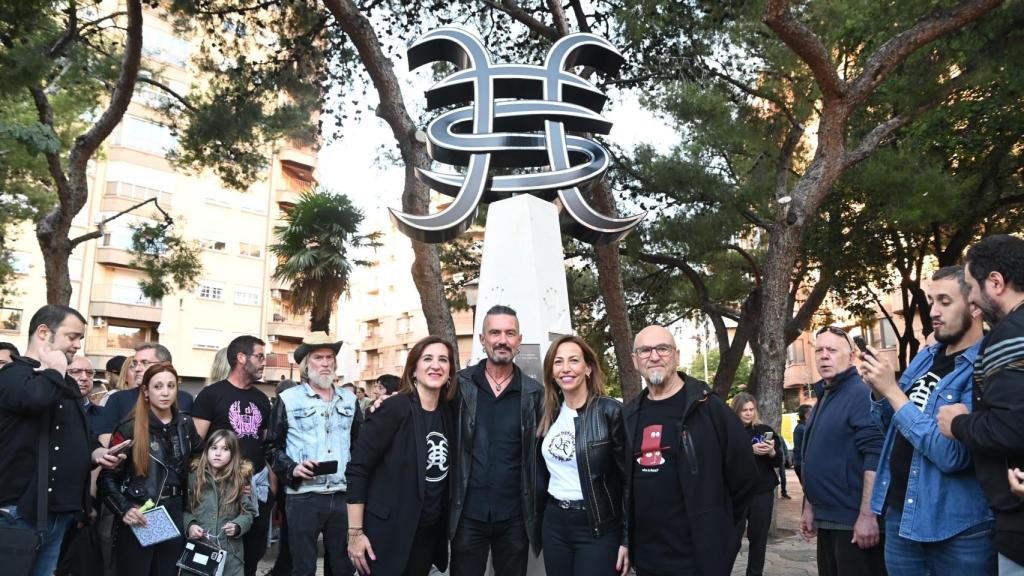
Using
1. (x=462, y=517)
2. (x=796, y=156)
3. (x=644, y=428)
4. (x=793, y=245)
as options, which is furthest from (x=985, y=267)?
(x=796, y=156)

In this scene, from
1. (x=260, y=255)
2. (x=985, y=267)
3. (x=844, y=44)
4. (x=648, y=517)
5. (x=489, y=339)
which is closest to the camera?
(x=985, y=267)

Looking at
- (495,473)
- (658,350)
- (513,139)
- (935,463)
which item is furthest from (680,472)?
(513,139)

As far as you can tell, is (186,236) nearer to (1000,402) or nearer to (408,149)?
(408,149)

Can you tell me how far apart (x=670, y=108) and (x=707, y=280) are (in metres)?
7.07

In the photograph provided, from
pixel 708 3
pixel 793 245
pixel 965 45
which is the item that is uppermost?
pixel 708 3

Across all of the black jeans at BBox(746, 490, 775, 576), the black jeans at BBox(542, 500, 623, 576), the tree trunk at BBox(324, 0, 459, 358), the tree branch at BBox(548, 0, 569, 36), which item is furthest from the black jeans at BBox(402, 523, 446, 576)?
the tree branch at BBox(548, 0, 569, 36)

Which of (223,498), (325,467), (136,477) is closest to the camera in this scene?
(136,477)

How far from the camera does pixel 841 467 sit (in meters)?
4.28

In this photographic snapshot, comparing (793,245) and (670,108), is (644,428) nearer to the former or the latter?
(793,245)

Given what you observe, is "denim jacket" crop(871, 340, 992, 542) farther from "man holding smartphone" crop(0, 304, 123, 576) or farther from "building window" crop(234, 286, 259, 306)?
"building window" crop(234, 286, 259, 306)

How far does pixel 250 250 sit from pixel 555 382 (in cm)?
3691

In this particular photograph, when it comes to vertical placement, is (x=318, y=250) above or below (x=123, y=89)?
below

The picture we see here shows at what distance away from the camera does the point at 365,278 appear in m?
57.6

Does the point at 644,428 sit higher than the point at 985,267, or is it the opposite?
the point at 985,267
